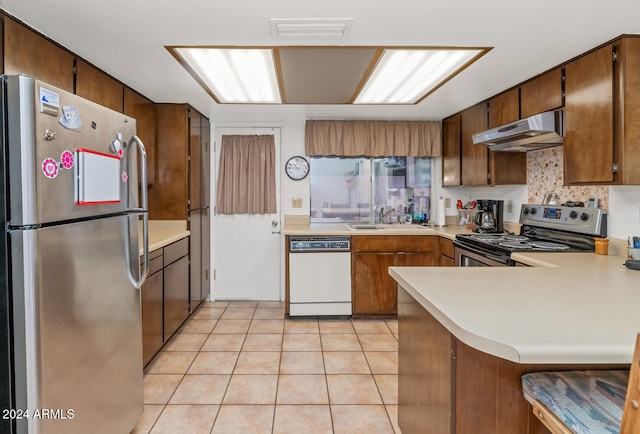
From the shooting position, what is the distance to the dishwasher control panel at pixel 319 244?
3.68 metres

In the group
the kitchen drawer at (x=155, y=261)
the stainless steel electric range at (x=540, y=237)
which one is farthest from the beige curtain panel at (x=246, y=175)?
the stainless steel electric range at (x=540, y=237)

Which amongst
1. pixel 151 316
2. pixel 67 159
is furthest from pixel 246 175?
pixel 67 159

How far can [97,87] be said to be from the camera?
2.48 meters

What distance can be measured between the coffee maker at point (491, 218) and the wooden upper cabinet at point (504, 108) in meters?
0.80

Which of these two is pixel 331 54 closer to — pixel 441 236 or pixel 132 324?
pixel 132 324

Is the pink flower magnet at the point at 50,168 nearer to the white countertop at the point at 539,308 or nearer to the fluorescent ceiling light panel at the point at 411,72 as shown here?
the white countertop at the point at 539,308

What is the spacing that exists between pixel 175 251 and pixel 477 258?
8.35 feet

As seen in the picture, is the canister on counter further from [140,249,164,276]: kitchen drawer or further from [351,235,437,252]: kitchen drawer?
[140,249,164,276]: kitchen drawer

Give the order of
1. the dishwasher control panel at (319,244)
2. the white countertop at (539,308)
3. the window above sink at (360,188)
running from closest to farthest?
the white countertop at (539,308) → the dishwasher control panel at (319,244) → the window above sink at (360,188)

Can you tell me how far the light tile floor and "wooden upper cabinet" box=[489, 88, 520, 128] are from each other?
210cm

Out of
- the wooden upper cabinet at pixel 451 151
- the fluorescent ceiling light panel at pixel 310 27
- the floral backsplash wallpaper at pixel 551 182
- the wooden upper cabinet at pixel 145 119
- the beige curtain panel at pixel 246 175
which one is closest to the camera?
the fluorescent ceiling light panel at pixel 310 27

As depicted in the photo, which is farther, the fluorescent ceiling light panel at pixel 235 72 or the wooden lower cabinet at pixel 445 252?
the wooden lower cabinet at pixel 445 252


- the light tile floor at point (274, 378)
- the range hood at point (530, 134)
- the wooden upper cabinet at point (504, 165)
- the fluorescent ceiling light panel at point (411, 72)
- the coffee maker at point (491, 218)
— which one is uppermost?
the fluorescent ceiling light panel at point (411, 72)

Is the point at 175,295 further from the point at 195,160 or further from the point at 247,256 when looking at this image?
the point at 195,160
